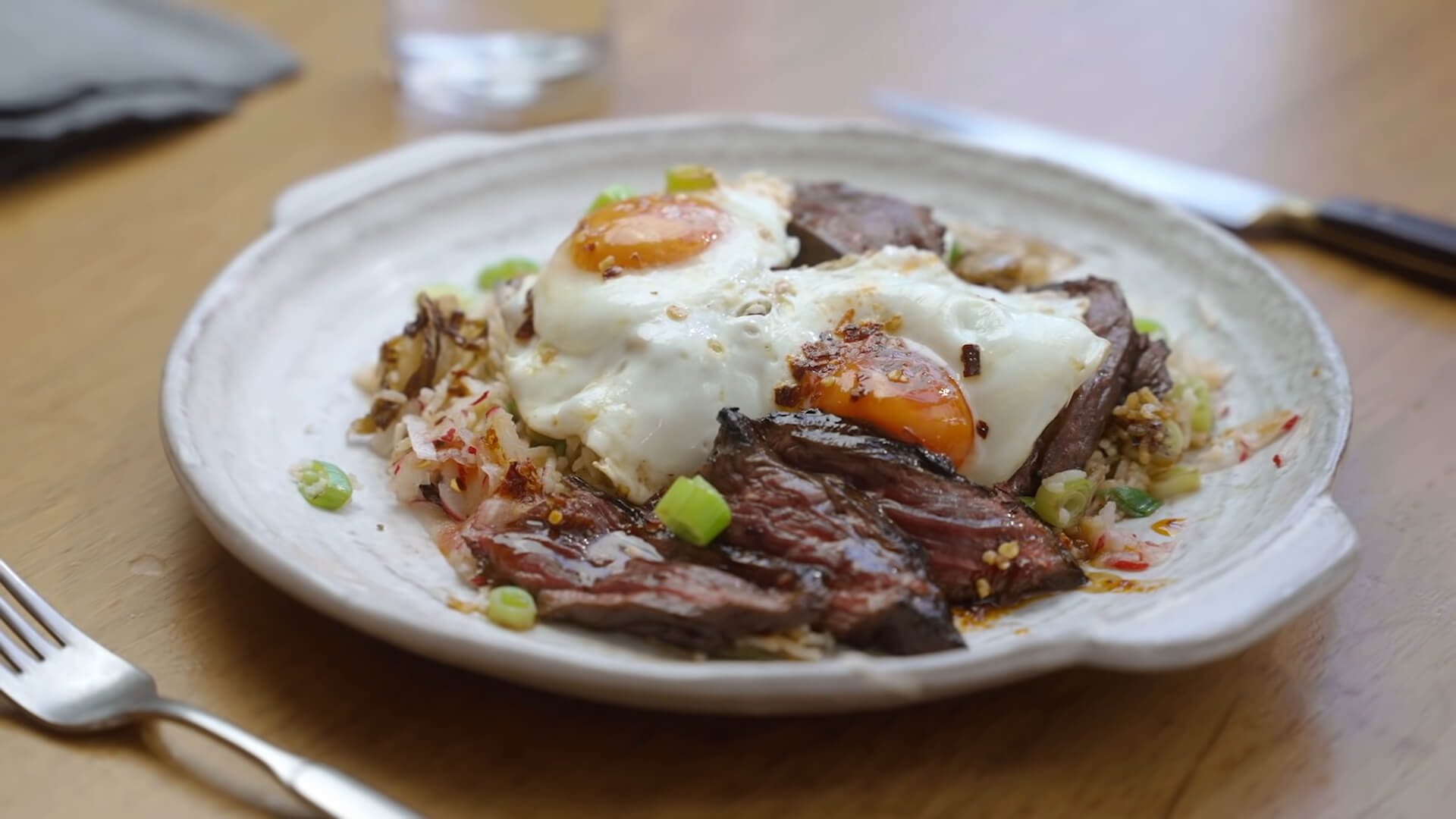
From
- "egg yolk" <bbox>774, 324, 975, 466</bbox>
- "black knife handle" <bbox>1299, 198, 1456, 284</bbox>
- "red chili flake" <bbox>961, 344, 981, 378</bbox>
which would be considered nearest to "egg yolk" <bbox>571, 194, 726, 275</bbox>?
"egg yolk" <bbox>774, 324, 975, 466</bbox>

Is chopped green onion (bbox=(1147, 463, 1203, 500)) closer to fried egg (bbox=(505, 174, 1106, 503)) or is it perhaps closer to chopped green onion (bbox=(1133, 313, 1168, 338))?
fried egg (bbox=(505, 174, 1106, 503))

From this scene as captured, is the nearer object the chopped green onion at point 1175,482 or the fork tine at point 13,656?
the fork tine at point 13,656

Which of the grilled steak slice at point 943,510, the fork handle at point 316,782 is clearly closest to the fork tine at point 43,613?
the fork handle at point 316,782

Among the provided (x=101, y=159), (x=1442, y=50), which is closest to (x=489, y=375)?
(x=101, y=159)

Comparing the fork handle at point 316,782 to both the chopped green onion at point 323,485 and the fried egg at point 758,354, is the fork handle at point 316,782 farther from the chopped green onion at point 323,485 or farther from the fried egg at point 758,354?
the fried egg at point 758,354

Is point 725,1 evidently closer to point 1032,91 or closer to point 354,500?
point 1032,91

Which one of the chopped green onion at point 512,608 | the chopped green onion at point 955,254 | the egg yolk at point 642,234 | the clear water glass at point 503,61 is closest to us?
the chopped green onion at point 512,608
